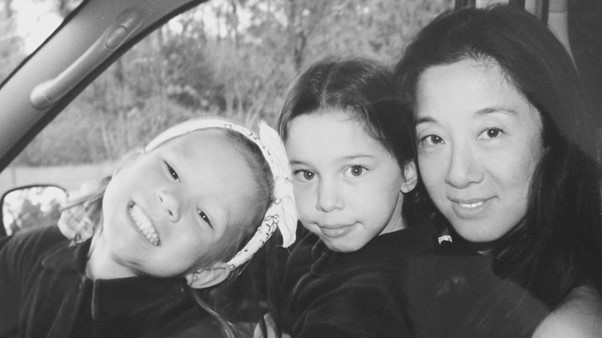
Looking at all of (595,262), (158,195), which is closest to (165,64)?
(158,195)

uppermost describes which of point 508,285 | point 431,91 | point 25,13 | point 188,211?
point 25,13

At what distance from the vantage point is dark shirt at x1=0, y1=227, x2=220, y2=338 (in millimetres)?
1084

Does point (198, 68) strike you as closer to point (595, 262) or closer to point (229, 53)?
point (229, 53)

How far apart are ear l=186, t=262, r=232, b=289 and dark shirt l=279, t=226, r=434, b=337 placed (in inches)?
4.6

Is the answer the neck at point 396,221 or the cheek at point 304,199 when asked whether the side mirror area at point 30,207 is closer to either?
the cheek at point 304,199

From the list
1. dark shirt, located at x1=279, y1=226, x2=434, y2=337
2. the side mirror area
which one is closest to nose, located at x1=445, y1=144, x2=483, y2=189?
dark shirt, located at x1=279, y1=226, x2=434, y2=337

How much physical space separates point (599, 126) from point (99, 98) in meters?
0.85

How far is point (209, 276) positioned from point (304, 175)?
26 centimetres

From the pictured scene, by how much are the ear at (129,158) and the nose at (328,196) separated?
324mm

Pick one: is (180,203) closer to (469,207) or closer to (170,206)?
(170,206)

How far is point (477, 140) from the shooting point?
0.96 meters

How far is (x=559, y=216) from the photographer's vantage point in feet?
3.26

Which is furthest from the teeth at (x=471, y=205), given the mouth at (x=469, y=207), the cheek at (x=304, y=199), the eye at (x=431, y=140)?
the cheek at (x=304, y=199)

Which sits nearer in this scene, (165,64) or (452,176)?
(452,176)
